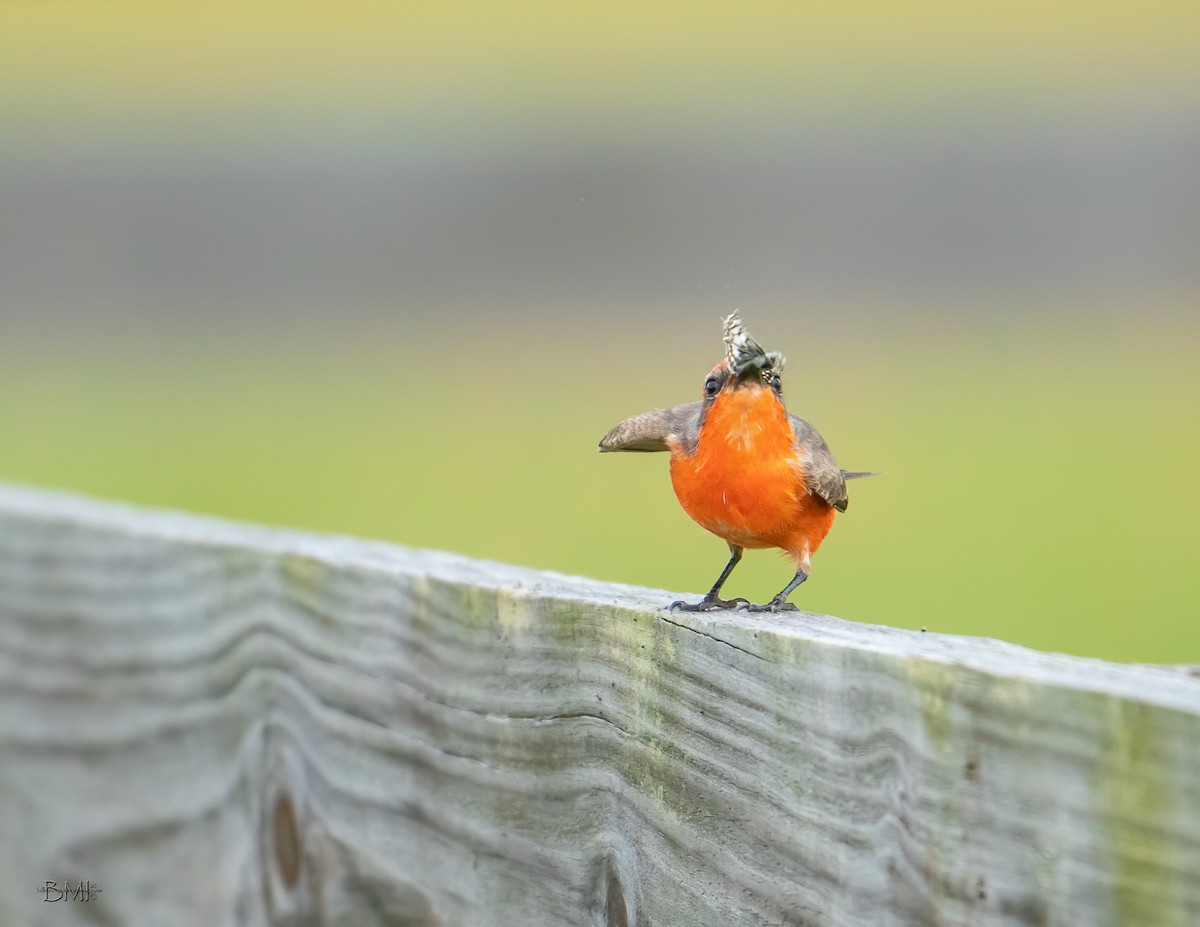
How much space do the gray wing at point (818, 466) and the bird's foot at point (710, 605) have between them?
0.67 ft

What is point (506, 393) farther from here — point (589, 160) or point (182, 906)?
point (182, 906)

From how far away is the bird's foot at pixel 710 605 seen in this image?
5.89 feet

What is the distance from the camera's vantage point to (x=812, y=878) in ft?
4.97

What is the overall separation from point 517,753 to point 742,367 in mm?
605

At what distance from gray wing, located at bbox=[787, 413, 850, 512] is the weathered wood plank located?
42 centimetres

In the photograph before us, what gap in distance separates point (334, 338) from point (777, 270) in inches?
227

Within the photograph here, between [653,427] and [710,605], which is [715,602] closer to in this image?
[710,605]

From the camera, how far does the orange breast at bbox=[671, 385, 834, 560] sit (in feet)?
7.16

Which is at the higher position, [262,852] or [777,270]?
[777,270]

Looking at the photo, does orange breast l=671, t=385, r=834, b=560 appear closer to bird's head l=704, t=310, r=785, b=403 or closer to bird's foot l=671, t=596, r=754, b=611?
bird's head l=704, t=310, r=785, b=403

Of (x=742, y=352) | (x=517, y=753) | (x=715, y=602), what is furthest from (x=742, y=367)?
(x=517, y=753)

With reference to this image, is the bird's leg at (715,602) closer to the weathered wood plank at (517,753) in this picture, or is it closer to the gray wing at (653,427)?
the weathered wood plank at (517,753)

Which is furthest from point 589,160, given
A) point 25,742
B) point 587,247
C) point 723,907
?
point 723,907

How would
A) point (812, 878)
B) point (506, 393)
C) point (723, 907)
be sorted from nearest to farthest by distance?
point (812, 878), point (723, 907), point (506, 393)
